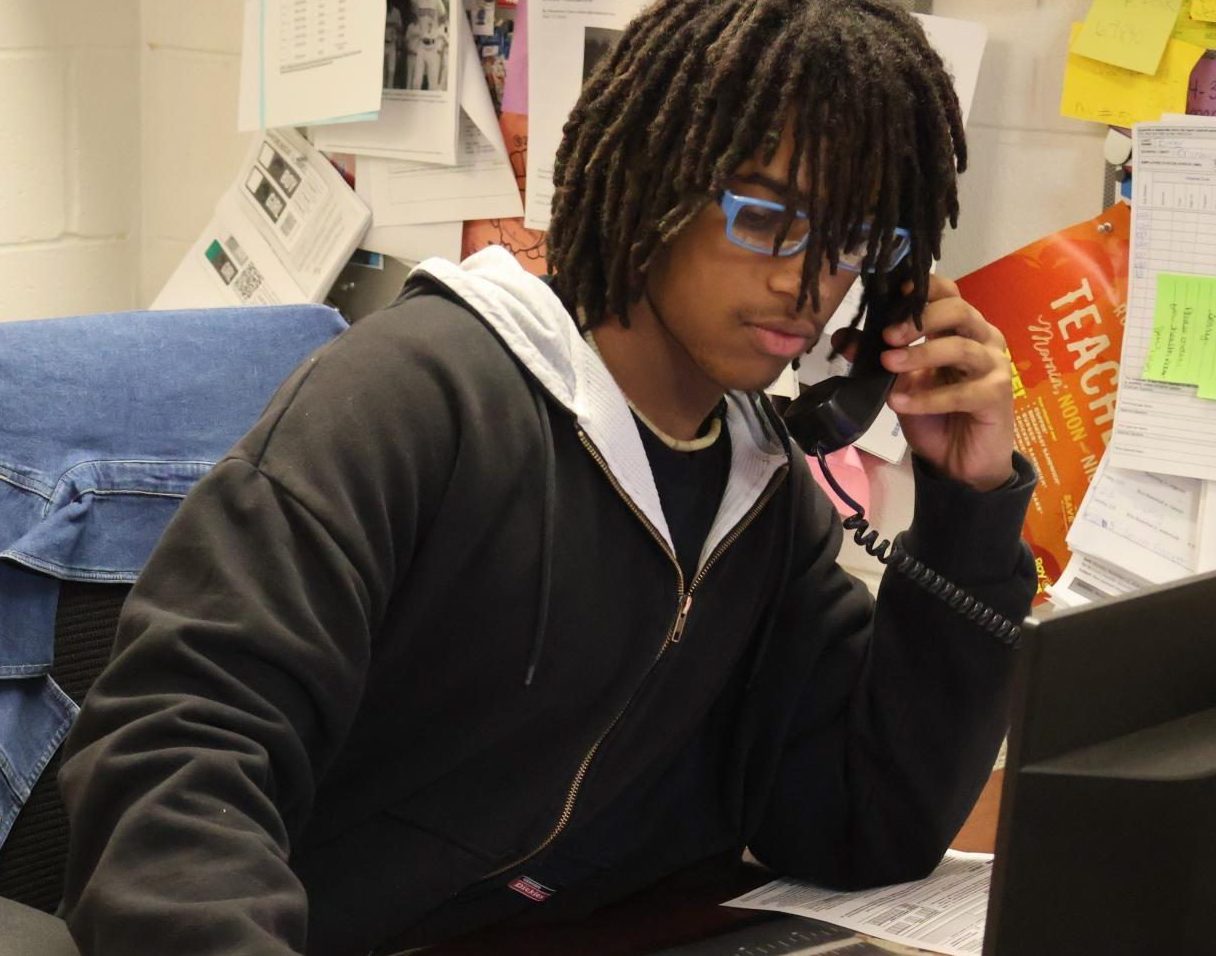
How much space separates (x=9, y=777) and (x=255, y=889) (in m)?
0.35

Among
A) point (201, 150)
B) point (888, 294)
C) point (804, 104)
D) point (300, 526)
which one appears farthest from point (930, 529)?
point (201, 150)

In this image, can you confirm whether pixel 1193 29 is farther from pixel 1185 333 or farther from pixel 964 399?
pixel 964 399

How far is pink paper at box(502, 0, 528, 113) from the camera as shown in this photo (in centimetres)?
180

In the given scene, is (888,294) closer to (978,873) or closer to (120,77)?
(978,873)

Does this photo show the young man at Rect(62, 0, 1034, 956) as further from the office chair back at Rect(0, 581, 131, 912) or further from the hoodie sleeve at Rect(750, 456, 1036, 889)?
the office chair back at Rect(0, 581, 131, 912)

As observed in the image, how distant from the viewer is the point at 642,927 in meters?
1.05

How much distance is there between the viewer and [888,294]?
1.17 meters

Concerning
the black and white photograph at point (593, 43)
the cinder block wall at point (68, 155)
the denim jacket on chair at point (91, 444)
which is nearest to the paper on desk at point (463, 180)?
the black and white photograph at point (593, 43)

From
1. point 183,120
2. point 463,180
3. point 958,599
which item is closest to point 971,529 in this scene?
point 958,599

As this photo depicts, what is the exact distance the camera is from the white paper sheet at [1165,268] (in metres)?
1.39

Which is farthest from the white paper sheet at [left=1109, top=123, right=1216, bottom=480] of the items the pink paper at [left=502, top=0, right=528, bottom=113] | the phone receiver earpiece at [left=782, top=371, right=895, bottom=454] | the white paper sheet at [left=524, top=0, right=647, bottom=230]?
the pink paper at [left=502, top=0, right=528, bottom=113]

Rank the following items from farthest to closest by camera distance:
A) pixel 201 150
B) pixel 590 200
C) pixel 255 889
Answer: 1. pixel 201 150
2. pixel 590 200
3. pixel 255 889

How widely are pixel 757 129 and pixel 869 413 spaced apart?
266 millimetres

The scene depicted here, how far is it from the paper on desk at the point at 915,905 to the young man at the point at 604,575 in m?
0.02
